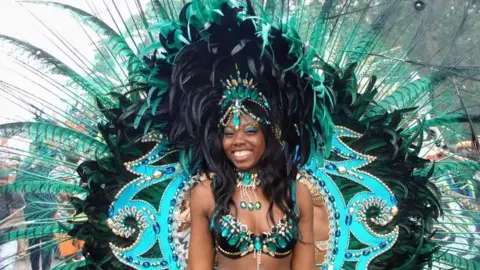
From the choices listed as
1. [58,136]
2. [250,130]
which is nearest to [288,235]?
[250,130]

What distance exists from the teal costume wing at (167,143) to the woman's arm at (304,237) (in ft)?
0.76

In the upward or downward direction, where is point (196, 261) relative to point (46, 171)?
downward

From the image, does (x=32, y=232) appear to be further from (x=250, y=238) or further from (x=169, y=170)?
(x=250, y=238)

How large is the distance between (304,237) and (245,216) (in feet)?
0.96

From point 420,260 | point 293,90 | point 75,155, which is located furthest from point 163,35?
point 420,260

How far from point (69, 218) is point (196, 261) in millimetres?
786

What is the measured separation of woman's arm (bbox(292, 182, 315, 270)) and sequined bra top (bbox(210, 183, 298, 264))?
86mm

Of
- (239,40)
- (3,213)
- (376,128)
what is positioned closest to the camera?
(239,40)

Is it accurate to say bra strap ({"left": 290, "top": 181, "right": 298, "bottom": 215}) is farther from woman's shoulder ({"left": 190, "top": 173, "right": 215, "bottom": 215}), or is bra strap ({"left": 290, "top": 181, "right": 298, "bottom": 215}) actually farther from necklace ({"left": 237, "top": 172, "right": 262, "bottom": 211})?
woman's shoulder ({"left": 190, "top": 173, "right": 215, "bottom": 215})

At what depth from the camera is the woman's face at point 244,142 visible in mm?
2332

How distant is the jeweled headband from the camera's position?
7.69ft

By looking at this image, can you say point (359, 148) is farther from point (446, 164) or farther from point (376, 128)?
point (446, 164)

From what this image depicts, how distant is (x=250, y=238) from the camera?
2.39 metres

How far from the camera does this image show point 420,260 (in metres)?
→ 2.78
